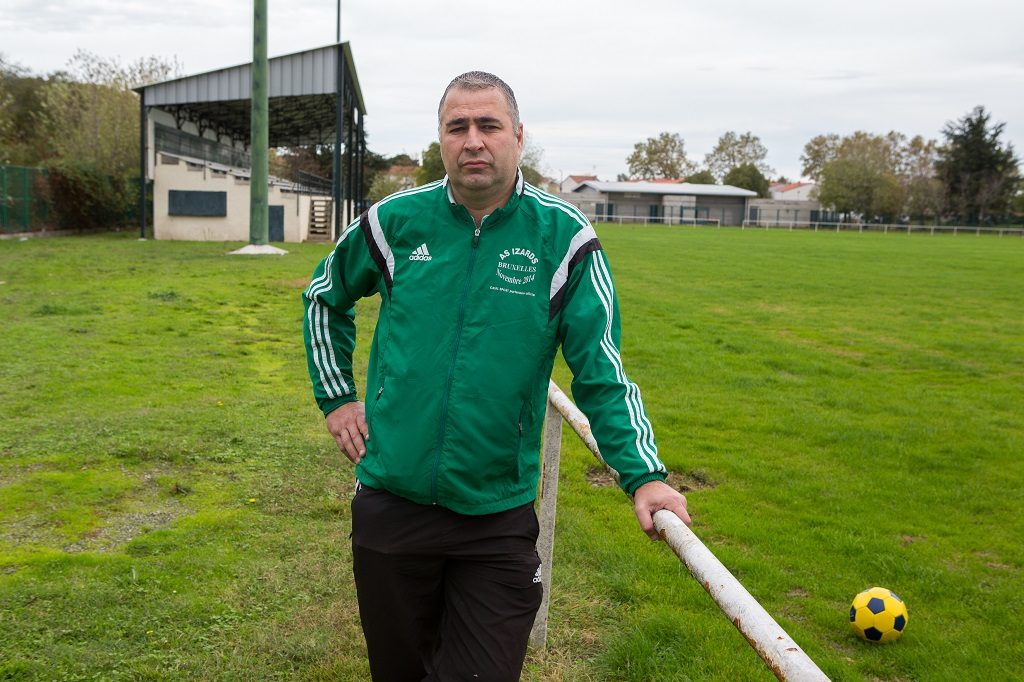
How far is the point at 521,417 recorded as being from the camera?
2541 millimetres

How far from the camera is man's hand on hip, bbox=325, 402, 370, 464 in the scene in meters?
2.76

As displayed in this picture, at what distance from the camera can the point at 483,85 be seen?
8.45 feet

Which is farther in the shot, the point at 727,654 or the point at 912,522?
the point at 912,522

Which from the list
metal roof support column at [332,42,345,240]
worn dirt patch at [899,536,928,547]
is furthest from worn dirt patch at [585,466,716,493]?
metal roof support column at [332,42,345,240]

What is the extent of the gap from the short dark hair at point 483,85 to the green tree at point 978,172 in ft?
263

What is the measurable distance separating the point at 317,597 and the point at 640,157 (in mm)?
134670

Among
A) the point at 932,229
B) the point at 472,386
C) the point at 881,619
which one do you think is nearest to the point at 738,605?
the point at 472,386

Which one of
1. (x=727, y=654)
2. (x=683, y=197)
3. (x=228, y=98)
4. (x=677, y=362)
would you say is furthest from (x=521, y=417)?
(x=683, y=197)

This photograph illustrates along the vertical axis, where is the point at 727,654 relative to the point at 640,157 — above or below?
below

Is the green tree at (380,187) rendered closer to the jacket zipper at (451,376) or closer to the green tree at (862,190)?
the green tree at (862,190)

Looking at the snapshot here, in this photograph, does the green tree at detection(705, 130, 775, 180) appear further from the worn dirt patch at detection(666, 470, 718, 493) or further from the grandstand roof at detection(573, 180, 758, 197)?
the worn dirt patch at detection(666, 470, 718, 493)

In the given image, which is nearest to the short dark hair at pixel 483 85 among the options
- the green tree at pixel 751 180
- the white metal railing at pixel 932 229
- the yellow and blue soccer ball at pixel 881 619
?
the yellow and blue soccer ball at pixel 881 619

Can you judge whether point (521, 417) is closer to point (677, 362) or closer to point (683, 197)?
point (677, 362)

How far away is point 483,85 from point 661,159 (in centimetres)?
13484
